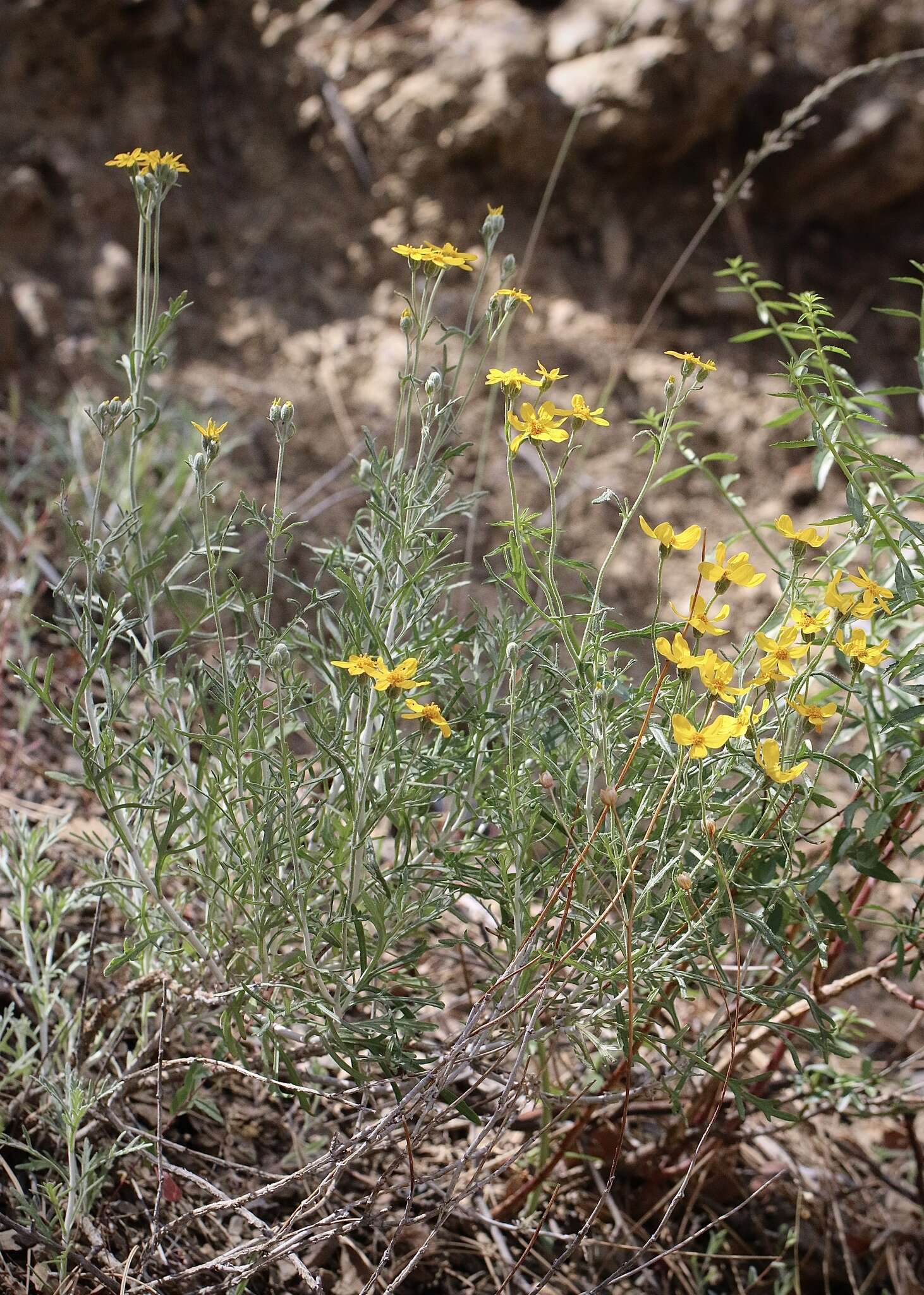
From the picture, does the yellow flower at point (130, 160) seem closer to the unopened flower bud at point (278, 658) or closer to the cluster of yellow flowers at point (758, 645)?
the unopened flower bud at point (278, 658)

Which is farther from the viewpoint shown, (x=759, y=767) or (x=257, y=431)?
(x=257, y=431)

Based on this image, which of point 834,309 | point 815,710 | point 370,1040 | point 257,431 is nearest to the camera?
point 815,710

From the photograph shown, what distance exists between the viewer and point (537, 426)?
137cm

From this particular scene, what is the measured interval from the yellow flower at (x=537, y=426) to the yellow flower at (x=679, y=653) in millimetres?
281

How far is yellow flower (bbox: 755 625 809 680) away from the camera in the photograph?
130 cm

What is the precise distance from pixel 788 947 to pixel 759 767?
321 mm

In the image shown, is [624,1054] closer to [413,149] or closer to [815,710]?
[815,710]

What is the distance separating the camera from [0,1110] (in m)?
1.55

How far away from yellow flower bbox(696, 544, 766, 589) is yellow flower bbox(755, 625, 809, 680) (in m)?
0.07

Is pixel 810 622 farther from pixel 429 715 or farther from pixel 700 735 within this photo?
pixel 429 715

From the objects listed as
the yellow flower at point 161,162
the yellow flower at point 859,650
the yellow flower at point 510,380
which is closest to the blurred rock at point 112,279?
the yellow flower at point 161,162

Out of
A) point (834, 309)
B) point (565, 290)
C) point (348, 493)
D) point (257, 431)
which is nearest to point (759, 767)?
point (348, 493)

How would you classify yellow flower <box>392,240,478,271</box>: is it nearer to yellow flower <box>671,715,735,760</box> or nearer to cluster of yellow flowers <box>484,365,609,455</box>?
cluster of yellow flowers <box>484,365,609,455</box>

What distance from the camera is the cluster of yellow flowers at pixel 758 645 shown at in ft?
4.16
